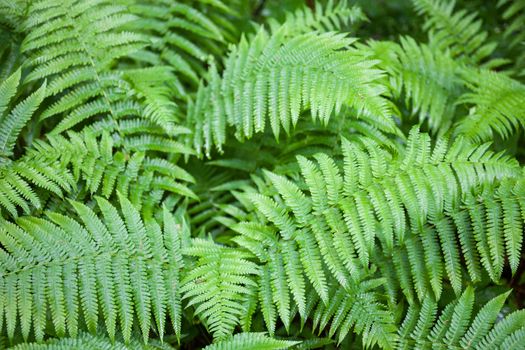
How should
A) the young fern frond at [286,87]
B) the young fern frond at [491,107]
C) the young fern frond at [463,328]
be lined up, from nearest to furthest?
the young fern frond at [463,328]
the young fern frond at [286,87]
the young fern frond at [491,107]

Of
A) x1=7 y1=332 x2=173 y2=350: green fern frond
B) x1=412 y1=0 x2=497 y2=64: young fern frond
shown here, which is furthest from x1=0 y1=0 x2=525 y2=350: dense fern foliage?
x1=412 y1=0 x2=497 y2=64: young fern frond

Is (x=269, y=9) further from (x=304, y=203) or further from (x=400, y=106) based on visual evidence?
(x=304, y=203)

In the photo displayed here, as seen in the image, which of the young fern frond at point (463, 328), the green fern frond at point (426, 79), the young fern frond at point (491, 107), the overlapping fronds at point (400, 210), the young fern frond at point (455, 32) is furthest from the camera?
the young fern frond at point (455, 32)

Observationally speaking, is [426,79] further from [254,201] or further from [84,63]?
[84,63]

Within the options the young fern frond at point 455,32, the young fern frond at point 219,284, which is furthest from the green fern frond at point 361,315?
the young fern frond at point 455,32

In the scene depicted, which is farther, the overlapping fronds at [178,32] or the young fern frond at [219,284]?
the overlapping fronds at [178,32]

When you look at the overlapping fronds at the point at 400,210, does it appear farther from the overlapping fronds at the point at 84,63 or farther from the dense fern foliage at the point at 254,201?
the overlapping fronds at the point at 84,63

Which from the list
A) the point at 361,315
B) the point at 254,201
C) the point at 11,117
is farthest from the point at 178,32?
the point at 361,315

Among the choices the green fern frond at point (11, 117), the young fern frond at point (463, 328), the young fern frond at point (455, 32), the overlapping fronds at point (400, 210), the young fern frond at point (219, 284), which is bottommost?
the young fern frond at point (463, 328)
